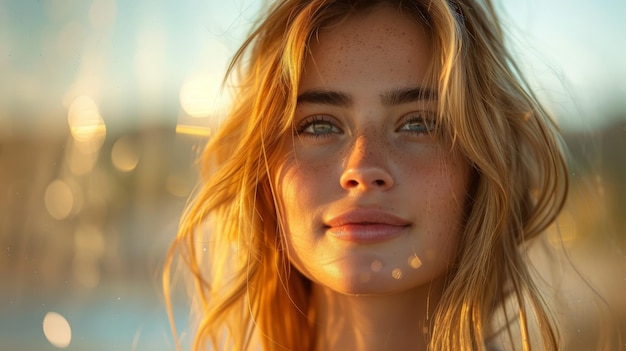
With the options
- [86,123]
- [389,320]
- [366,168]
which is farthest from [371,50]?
[86,123]

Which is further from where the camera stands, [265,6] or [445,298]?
[265,6]

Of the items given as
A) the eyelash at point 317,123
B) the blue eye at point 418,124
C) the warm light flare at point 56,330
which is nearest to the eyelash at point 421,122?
the blue eye at point 418,124

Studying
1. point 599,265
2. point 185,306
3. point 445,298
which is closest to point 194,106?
point 185,306

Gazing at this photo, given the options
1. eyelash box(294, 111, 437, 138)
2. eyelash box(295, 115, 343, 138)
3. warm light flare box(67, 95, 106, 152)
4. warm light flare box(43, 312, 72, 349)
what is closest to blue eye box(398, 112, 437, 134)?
eyelash box(294, 111, 437, 138)

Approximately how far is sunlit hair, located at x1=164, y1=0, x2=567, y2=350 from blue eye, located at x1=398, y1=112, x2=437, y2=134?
24mm

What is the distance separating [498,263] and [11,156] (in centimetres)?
140

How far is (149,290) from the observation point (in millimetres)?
2191

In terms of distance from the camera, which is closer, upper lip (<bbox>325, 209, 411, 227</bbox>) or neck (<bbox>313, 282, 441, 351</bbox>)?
upper lip (<bbox>325, 209, 411, 227</bbox>)

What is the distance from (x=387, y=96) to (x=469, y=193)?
0.27 m

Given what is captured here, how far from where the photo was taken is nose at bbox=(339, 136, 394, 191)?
4.95ft

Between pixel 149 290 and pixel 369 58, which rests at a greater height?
pixel 369 58

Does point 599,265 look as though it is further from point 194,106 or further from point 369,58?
point 194,106

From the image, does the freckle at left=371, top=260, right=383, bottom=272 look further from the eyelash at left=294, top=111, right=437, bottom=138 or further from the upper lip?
the eyelash at left=294, top=111, right=437, bottom=138

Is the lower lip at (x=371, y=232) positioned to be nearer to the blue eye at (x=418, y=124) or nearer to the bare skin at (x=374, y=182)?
the bare skin at (x=374, y=182)
